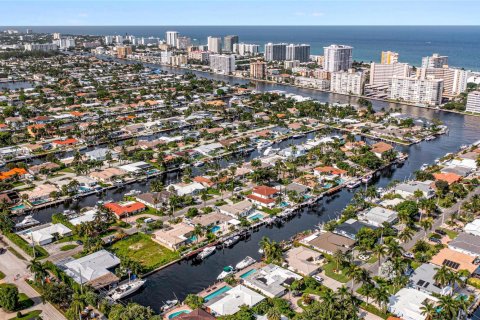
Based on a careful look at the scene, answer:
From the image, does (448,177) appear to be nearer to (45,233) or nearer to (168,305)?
(168,305)

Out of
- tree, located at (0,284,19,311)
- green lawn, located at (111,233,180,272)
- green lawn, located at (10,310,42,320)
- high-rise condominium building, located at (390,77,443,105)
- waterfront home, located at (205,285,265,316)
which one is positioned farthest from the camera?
high-rise condominium building, located at (390,77,443,105)

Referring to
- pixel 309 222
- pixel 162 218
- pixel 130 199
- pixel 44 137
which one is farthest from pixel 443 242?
pixel 44 137

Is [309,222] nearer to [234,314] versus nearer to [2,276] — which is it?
[234,314]

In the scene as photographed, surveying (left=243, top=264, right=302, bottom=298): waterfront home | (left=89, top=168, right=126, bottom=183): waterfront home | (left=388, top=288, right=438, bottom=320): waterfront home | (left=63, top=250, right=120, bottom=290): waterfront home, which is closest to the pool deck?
(left=243, top=264, right=302, bottom=298): waterfront home

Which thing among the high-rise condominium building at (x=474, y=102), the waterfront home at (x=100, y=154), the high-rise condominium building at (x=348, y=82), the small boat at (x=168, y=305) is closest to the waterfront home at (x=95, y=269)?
the small boat at (x=168, y=305)

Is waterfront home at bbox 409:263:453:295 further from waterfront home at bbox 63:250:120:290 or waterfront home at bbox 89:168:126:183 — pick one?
waterfront home at bbox 89:168:126:183

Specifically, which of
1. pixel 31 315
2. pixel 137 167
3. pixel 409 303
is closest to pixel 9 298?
pixel 31 315
